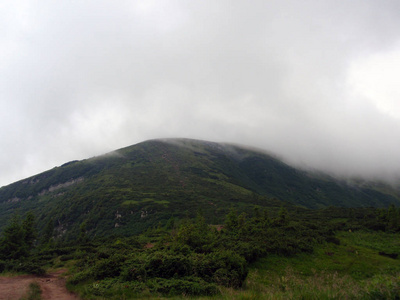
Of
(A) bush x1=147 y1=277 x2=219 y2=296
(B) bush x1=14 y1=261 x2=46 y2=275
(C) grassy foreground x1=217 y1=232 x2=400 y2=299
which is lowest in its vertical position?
(C) grassy foreground x1=217 y1=232 x2=400 y2=299

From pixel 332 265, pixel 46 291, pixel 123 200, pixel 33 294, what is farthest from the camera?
pixel 123 200

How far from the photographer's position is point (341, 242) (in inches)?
1597

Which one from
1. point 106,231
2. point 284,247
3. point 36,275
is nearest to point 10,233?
point 36,275

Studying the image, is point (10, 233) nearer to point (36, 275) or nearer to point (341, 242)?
point (36, 275)

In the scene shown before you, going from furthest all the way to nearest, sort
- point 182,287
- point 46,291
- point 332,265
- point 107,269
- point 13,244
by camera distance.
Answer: point 13,244, point 332,265, point 107,269, point 46,291, point 182,287

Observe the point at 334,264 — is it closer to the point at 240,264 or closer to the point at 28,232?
the point at 240,264

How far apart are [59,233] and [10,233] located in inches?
3879

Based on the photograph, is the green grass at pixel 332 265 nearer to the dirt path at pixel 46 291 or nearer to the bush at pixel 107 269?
the bush at pixel 107 269

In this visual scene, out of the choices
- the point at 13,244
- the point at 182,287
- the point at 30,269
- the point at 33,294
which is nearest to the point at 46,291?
the point at 33,294

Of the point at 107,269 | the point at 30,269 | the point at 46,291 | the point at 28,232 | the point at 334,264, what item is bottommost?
the point at 334,264

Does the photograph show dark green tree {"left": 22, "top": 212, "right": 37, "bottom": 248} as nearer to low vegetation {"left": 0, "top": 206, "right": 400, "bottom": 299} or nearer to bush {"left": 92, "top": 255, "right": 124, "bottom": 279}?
low vegetation {"left": 0, "top": 206, "right": 400, "bottom": 299}

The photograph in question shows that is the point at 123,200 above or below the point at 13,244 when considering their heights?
above

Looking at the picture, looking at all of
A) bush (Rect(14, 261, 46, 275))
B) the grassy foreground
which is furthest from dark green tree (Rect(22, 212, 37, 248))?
the grassy foreground

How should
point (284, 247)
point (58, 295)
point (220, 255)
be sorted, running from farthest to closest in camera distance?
point (284, 247) → point (220, 255) → point (58, 295)
